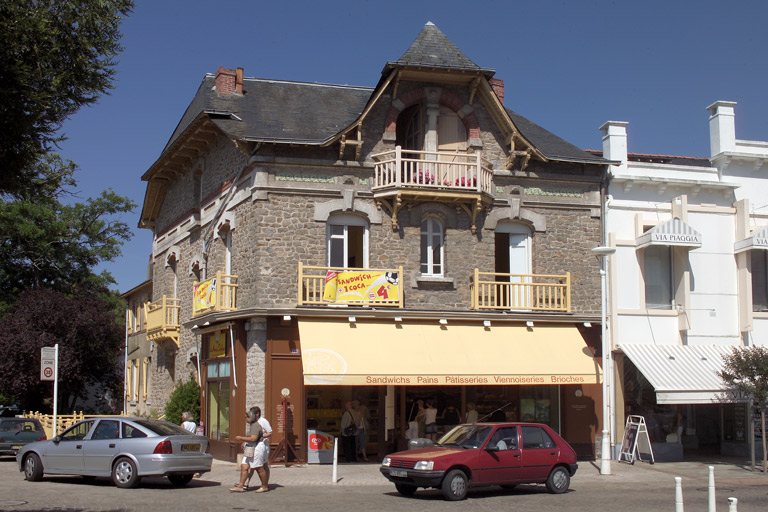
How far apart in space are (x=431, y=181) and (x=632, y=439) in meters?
8.42

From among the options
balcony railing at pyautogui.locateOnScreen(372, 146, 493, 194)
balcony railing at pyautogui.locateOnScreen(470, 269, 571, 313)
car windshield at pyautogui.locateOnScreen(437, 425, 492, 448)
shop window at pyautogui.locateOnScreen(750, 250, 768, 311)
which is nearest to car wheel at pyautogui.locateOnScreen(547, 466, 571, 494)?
car windshield at pyautogui.locateOnScreen(437, 425, 492, 448)

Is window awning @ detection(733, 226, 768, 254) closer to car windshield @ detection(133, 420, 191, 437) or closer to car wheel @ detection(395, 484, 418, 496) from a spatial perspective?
car wheel @ detection(395, 484, 418, 496)

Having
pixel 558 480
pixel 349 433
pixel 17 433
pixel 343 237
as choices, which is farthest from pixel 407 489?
pixel 17 433

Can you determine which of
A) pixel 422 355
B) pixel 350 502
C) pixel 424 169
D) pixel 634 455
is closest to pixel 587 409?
pixel 634 455

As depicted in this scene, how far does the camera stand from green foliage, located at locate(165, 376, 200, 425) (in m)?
24.7

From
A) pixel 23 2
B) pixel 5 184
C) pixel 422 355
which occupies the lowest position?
pixel 422 355

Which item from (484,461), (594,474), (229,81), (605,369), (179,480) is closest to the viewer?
(484,461)

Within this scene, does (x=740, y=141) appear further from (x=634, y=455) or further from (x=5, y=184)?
(x=5, y=184)

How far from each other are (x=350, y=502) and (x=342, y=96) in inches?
598

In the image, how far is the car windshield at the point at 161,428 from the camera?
52.4ft

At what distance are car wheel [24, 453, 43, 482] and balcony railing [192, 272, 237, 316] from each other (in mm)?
6270

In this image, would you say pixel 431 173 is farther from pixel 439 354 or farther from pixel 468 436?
pixel 468 436

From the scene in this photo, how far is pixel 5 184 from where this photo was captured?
10.6 metres

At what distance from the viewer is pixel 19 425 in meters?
23.9
